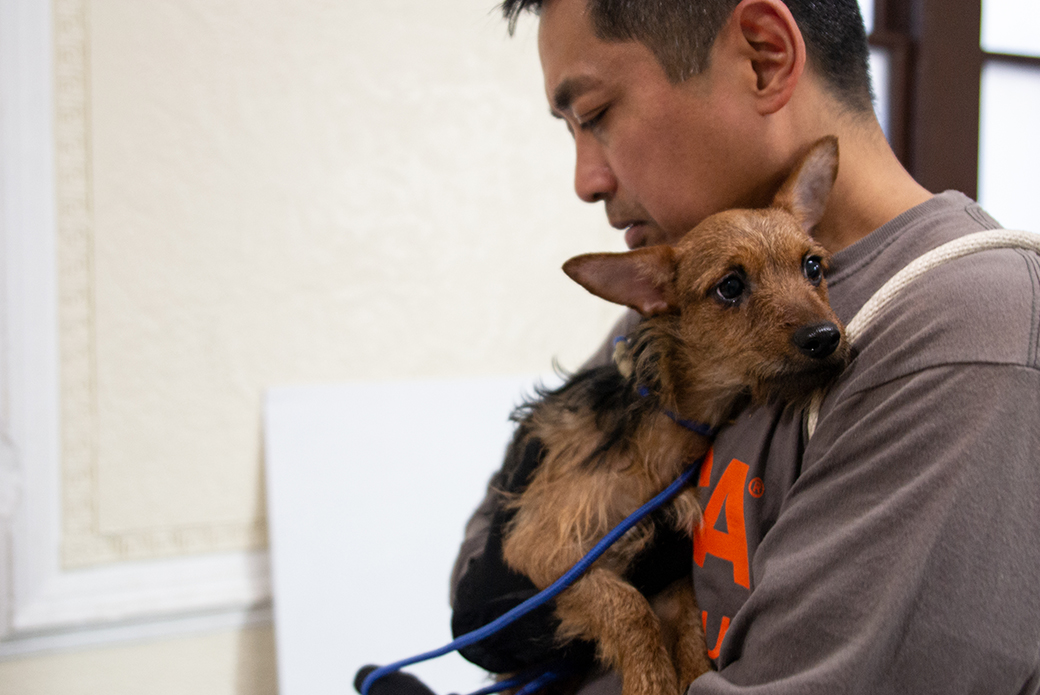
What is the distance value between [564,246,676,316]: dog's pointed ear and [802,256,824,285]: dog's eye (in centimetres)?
19

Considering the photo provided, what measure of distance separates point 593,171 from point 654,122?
0.53ft

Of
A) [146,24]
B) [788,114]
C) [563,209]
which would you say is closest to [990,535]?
[788,114]

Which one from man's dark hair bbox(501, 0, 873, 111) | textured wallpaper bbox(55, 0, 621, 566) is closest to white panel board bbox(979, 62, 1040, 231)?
textured wallpaper bbox(55, 0, 621, 566)

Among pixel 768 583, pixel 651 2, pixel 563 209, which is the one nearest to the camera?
pixel 768 583

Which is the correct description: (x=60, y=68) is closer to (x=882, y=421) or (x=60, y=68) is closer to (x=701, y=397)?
(x=701, y=397)

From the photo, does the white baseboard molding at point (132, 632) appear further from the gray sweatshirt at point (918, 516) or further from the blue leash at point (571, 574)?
the gray sweatshirt at point (918, 516)

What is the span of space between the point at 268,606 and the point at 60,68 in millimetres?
1819

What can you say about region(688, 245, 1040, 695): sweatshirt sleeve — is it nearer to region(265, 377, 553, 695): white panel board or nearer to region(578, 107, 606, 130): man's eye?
region(578, 107, 606, 130): man's eye

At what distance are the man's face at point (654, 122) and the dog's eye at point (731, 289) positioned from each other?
16cm

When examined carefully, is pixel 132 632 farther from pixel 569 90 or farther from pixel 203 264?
pixel 569 90

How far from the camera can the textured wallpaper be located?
2098mm

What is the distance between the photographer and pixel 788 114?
1.02 metres

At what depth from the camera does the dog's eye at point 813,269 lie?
95cm

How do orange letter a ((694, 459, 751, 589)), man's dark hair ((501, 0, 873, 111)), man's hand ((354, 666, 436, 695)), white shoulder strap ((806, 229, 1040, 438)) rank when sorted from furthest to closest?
1. man's hand ((354, 666, 436, 695))
2. man's dark hair ((501, 0, 873, 111))
3. orange letter a ((694, 459, 751, 589))
4. white shoulder strap ((806, 229, 1040, 438))
